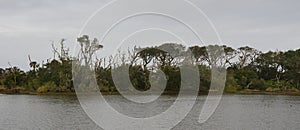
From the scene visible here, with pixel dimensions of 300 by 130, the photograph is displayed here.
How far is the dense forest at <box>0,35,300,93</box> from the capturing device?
52.4 m

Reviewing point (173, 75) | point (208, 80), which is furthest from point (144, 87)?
point (208, 80)

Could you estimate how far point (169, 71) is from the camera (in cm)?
5431

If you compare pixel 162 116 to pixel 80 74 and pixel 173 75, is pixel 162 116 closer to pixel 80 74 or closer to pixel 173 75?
pixel 80 74

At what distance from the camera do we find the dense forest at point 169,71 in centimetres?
5238

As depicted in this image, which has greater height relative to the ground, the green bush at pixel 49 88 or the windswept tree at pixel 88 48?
the windswept tree at pixel 88 48

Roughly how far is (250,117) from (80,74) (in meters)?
30.9

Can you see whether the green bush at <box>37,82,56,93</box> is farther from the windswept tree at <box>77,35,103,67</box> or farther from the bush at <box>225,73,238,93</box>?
the bush at <box>225,73,238,93</box>

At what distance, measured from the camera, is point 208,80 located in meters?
54.5

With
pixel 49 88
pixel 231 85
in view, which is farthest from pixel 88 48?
pixel 231 85

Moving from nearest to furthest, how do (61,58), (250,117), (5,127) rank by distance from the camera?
(5,127), (250,117), (61,58)

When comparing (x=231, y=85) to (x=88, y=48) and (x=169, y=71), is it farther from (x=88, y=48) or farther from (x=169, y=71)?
(x=88, y=48)

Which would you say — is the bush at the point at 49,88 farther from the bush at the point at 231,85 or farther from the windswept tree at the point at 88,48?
the bush at the point at 231,85

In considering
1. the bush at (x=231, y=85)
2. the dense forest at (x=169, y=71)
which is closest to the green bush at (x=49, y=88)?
the dense forest at (x=169, y=71)

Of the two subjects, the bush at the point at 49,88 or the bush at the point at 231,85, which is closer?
the bush at the point at 49,88
